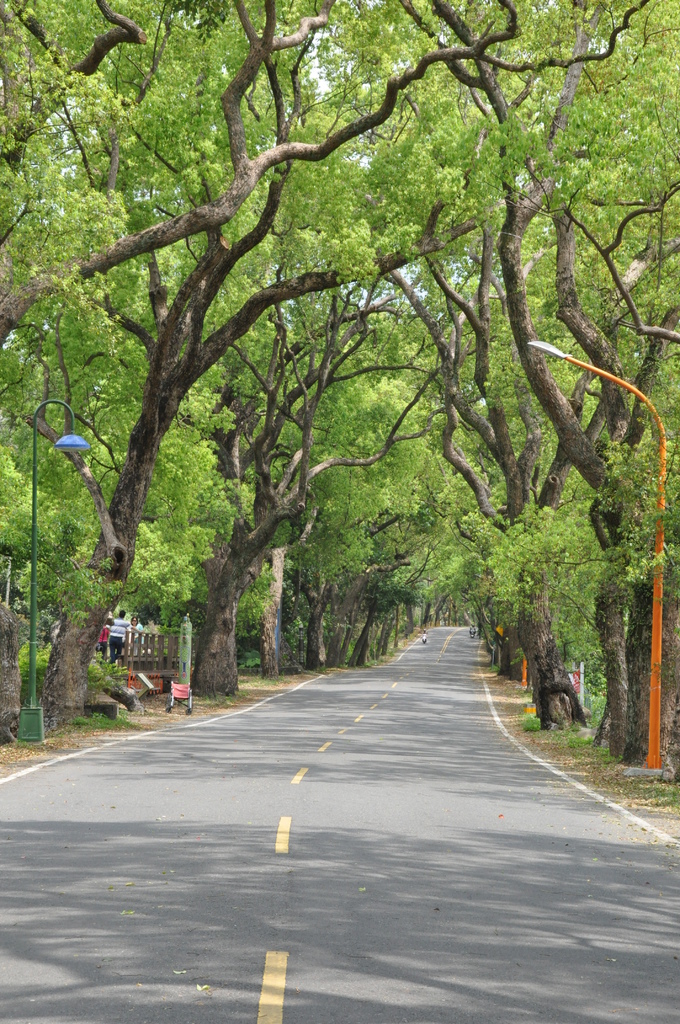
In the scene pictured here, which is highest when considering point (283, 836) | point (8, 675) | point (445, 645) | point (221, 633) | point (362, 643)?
point (221, 633)

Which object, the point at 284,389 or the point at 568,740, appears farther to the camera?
the point at 284,389

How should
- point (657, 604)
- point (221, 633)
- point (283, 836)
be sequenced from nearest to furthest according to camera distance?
point (283, 836), point (657, 604), point (221, 633)

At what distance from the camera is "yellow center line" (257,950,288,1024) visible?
5.26 metres

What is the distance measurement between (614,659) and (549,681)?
5.82m

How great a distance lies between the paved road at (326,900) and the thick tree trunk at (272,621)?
27.8 m

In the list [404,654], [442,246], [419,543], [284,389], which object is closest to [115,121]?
[442,246]

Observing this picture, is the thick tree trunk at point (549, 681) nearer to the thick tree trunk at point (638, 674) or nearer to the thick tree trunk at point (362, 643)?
the thick tree trunk at point (638, 674)

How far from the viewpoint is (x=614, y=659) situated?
20.4 meters

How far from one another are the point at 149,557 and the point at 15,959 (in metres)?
30.5

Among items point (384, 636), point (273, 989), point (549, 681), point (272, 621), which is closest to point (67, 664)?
point (549, 681)

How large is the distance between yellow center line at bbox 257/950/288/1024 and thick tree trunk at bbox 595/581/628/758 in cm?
1430

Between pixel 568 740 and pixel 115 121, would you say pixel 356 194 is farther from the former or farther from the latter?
pixel 568 740

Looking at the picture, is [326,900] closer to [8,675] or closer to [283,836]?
[283,836]

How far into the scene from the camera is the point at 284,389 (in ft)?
111
